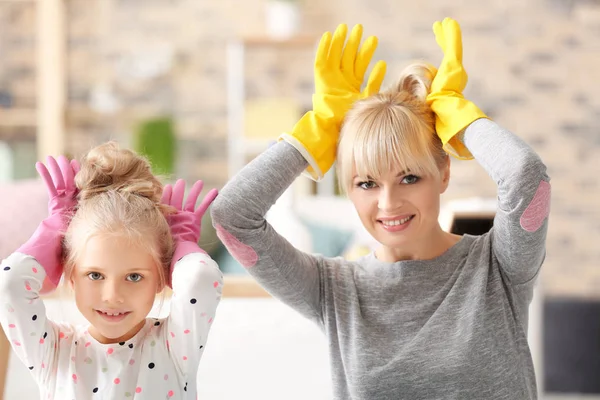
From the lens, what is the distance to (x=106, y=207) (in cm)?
129

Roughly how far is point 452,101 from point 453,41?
145mm

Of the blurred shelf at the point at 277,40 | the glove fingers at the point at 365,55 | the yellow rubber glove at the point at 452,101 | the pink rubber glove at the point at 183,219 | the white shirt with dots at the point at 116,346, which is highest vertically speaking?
the blurred shelf at the point at 277,40

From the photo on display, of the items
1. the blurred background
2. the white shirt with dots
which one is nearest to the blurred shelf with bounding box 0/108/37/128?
the blurred background

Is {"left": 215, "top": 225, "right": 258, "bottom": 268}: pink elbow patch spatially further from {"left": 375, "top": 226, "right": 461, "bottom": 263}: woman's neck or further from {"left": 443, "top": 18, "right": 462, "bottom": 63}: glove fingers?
{"left": 443, "top": 18, "right": 462, "bottom": 63}: glove fingers

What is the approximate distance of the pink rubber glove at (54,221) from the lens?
1273 mm

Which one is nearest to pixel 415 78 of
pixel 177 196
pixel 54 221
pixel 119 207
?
pixel 177 196

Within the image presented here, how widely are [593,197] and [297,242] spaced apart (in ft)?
10.0

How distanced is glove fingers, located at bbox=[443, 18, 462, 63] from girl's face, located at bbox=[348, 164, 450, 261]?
256mm

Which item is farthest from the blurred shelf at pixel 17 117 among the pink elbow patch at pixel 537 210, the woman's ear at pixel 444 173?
the pink elbow patch at pixel 537 210

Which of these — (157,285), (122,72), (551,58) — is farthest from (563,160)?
(157,285)

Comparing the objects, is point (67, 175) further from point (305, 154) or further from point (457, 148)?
point (457, 148)

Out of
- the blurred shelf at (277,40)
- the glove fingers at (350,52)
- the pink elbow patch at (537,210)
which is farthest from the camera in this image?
the blurred shelf at (277,40)

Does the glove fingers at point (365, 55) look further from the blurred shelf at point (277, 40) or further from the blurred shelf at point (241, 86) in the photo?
the blurred shelf at point (277, 40)

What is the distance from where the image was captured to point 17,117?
4.89m
